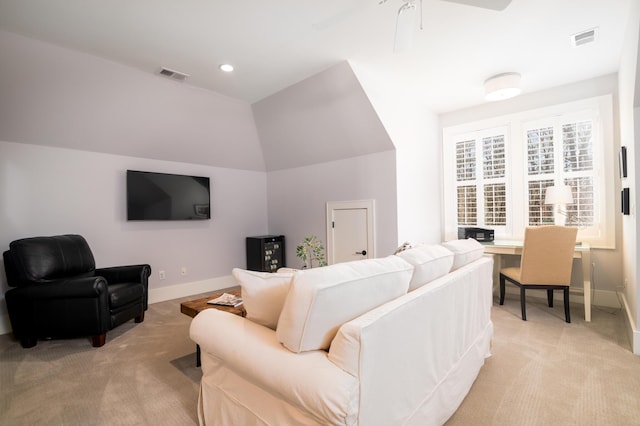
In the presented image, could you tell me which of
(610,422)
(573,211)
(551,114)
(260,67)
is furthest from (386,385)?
(551,114)

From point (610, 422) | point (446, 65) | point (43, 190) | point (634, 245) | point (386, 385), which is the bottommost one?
point (610, 422)

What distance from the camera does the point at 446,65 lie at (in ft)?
10.5

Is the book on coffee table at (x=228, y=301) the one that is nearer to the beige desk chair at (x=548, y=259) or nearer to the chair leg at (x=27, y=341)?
the chair leg at (x=27, y=341)

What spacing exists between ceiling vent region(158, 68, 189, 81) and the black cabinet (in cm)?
254

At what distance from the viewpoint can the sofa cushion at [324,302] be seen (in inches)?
45.0

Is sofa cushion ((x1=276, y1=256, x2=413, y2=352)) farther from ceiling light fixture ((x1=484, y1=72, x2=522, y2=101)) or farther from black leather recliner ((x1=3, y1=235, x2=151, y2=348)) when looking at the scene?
ceiling light fixture ((x1=484, y1=72, x2=522, y2=101))

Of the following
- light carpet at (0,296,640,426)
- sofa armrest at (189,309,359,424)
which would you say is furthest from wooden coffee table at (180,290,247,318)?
sofa armrest at (189,309,359,424)

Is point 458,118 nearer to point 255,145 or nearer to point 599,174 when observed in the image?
point 599,174

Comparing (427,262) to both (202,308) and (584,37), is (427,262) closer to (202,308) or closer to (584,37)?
(202,308)

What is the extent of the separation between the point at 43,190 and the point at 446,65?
15.2ft

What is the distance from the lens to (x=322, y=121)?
4.00 m

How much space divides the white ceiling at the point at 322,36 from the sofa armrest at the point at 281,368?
2.04 m

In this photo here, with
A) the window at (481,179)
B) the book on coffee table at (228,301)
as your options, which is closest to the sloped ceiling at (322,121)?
the window at (481,179)

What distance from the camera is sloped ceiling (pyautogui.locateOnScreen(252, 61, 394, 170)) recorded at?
11.4 ft
